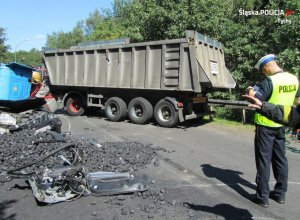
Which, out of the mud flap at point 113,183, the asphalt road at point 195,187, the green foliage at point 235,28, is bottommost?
→ the asphalt road at point 195,187

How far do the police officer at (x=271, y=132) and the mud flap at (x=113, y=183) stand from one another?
162 centimetres

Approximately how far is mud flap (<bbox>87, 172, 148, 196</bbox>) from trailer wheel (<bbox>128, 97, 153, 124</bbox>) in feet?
19.8

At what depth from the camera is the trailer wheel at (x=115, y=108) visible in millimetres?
12258

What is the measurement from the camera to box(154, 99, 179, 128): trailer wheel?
11.0 metres

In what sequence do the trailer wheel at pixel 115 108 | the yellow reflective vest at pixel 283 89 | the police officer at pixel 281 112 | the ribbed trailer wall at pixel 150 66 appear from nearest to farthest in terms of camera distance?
the police officer at pixel 281 112 → the yellow reflective vest at pixel 283 89 → the ribbed trailer wall at pixel 150 66 → the trailer wheel at pixel 115 108

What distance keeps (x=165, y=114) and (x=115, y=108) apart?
2.03 meters

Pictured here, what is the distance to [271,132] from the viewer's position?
4684mm

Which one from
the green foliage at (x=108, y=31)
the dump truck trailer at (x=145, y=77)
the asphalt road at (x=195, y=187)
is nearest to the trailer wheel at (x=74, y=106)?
the dump truck trailer at (x=145, y=77)

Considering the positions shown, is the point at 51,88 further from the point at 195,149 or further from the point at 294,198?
the point at 294,198

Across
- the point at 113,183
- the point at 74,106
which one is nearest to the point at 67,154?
the point at 113,183

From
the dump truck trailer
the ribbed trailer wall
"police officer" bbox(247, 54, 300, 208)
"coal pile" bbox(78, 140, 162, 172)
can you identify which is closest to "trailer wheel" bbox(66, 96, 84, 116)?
the dump truck trailer

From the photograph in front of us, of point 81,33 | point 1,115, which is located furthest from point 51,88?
point 81,33

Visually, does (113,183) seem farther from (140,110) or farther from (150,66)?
(140,110)

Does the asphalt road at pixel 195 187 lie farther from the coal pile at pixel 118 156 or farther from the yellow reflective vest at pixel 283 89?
the yellow reflective vest at pixel 283 89
